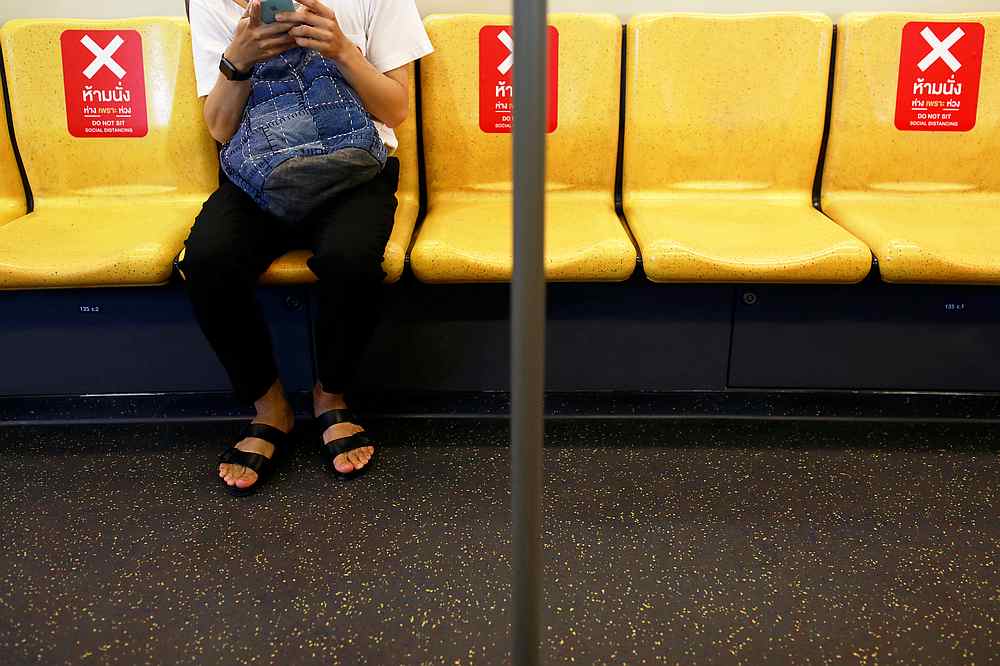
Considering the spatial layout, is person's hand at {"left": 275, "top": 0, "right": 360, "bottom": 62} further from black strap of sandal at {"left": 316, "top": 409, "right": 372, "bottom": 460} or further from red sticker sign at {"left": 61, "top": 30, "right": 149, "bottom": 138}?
black strap of sandal at {"left": 316, "top": 409, "right": 372, "bottom": 460}

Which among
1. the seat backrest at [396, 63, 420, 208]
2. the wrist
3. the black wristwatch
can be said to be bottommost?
the seat backrest at [396, 63, 420, 208]

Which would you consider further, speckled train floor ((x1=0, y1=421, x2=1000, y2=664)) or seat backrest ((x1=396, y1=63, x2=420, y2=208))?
seat backrest ((x1=396, y1=63, x2=420, y2=208))

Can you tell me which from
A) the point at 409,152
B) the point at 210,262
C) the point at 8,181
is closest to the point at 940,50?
the point at 409,152

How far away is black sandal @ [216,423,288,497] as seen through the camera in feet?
7.20

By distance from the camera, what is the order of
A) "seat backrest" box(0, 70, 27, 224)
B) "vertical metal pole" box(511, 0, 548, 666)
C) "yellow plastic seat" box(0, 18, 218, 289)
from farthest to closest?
"seat backrest" box(0, 70, 27, 224)
"yellow plastic seat" box(0, 18, 218, 289)
"vertical metal pole" box(511, 0, 548, 666)

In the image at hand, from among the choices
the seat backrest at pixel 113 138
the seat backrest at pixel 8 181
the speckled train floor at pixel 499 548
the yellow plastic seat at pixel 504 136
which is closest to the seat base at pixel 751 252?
the yellow plastic seat at pixel 504 136

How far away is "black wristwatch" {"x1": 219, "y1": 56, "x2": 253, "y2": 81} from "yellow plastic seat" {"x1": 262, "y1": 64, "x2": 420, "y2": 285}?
0.46 meters

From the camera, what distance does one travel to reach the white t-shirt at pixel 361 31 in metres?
2.26

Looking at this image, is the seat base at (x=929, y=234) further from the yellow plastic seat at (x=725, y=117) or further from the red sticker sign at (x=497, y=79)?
the red sticker sign at (x=497, y=79)

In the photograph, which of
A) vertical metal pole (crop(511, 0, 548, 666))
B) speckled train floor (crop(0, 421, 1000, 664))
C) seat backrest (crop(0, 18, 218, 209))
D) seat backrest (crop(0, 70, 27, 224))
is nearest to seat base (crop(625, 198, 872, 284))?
speckled train floor (crop(0, 421, 1000, 664))

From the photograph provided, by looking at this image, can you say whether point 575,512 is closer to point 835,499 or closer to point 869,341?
point 835,499

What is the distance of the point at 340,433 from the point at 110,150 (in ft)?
3.97

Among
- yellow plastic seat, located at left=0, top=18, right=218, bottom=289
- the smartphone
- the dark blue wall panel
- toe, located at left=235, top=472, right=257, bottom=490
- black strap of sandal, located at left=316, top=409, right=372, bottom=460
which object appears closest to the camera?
the smartphone

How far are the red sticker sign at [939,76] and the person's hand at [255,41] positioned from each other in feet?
6.04
